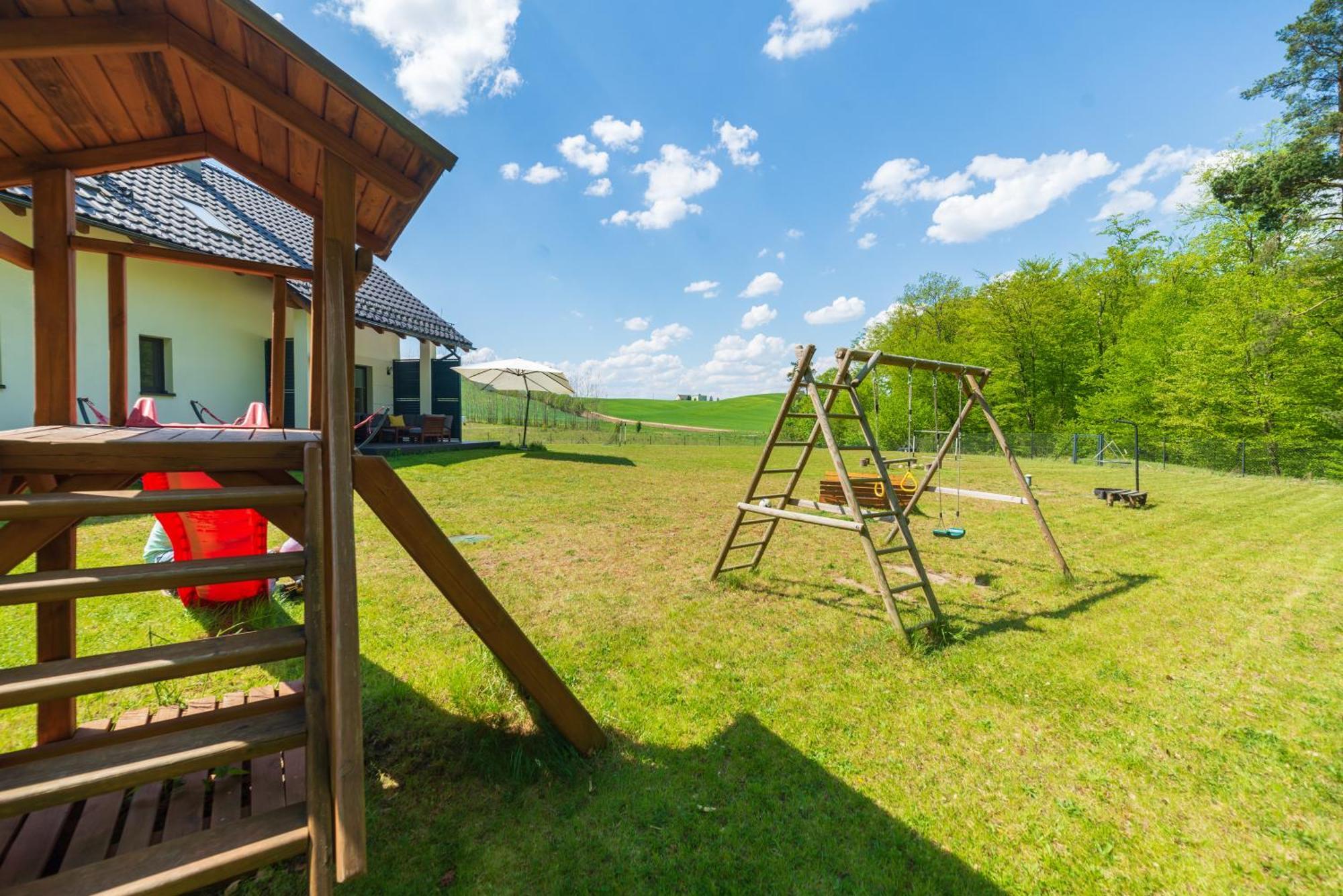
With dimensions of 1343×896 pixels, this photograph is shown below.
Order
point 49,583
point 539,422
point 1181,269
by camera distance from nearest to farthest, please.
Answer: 1. point 49,583
2. point 1181,269
3. point 539,422

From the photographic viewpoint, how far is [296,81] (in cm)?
206

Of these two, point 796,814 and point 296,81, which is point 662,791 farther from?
point 296,81

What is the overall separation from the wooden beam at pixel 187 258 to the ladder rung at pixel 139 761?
7.28 ft

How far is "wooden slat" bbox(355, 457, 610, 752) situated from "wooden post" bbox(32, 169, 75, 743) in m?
1.71

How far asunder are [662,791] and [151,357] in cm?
1186

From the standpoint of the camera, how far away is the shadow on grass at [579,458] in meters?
15.8

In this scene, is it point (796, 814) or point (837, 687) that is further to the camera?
point (837, 687)

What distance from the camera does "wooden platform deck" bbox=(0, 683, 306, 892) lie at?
5.98ft

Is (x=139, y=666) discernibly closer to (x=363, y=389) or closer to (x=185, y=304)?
(x=185, y=304)

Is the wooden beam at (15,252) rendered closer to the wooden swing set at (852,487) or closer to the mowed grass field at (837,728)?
the mowed grass field at (837,728)

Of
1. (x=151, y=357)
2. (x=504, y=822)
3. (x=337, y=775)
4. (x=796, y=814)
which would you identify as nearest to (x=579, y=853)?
(x=504, y=822)

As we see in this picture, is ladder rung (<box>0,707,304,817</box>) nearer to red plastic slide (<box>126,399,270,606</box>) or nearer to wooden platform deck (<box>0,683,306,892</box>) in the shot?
wooden platform deck (<box>0,683,306,892</box>)

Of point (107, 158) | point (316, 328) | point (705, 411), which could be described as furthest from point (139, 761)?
point (705, 411)

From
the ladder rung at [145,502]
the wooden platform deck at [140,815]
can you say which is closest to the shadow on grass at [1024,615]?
the wooden platform deck at [140,815]
